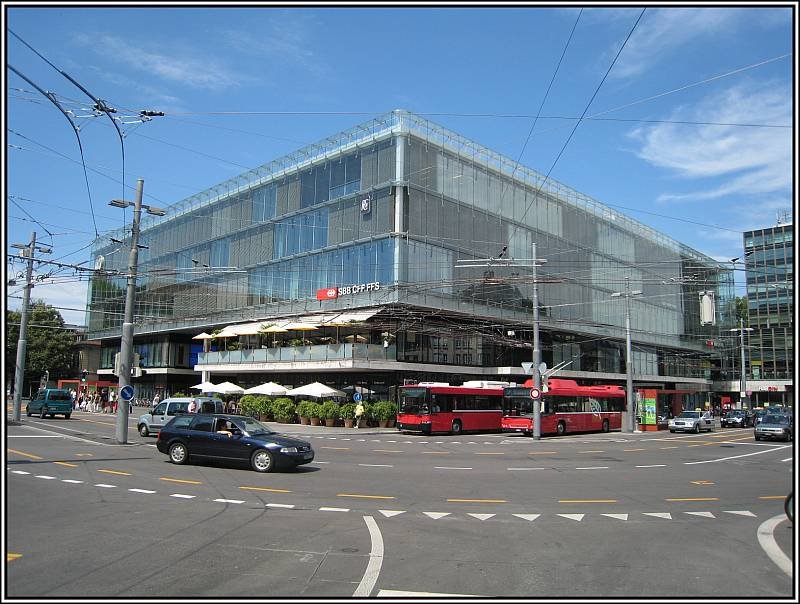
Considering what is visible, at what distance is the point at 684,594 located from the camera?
6.81 meters

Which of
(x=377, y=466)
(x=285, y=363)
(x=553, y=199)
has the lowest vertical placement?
(x=377, y=466)

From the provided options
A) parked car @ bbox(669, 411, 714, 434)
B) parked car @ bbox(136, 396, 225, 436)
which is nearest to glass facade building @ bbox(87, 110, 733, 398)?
parked car @ bbox(136, 396, 225, 436)

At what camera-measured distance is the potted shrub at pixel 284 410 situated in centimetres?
4528

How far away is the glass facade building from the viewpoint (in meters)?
46.7

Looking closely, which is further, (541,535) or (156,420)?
(156,420)

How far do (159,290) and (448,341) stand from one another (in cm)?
3637

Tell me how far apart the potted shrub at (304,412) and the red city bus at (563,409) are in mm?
13742

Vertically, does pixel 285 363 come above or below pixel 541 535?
above

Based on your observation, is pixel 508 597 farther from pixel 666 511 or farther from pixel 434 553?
pixel 666 511

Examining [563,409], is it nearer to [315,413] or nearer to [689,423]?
[689,423]

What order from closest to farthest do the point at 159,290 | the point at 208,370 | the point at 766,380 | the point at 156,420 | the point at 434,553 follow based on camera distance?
→ the point at 434,553, the point at 156,420, the point at 208,370, the point at 159,290, the point at 766,380

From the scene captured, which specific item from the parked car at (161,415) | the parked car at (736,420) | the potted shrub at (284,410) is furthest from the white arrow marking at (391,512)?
the parked car at (736,420)

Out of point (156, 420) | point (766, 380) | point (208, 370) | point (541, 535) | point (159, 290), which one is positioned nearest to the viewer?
point (541, 535)

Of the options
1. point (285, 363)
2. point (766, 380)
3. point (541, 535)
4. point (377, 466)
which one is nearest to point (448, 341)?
point (285, 363)
